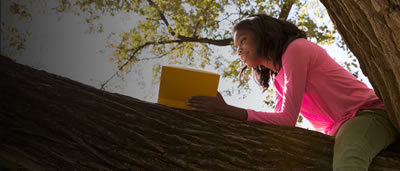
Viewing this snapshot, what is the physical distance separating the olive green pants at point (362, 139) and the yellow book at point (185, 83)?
640mm

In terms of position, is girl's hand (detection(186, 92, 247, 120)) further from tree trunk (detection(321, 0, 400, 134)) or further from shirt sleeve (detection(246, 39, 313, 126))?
tree trunk (detection(321, 0, 400, 134))

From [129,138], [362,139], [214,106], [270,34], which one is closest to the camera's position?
[362,139]

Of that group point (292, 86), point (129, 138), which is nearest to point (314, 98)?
point (292, 86)

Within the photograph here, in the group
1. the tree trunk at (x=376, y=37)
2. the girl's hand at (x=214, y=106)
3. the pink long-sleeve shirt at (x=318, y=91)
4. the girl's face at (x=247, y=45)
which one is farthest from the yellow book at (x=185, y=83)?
the tree trunk at (x=376, y=37)

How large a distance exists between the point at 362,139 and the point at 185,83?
85 centimetres

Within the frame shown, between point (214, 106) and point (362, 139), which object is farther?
point (214, 106)

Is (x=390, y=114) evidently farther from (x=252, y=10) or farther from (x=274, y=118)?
(x=252, y=10)

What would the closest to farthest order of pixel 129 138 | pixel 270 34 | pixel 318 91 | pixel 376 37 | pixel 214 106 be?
pixel 376 37 → pixel 129 138 → pixel 214 106 → pixel 318 91 → pixel 270 34

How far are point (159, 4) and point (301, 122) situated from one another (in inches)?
119

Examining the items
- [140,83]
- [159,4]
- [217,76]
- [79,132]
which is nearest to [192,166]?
[217,76]

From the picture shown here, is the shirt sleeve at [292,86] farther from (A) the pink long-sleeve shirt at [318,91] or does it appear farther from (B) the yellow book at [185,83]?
(B) the yellow book at [185,83]

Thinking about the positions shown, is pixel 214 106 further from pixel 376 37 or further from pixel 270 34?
pixel 376 37

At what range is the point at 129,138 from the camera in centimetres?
148

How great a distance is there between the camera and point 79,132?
4.94ft
